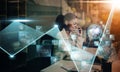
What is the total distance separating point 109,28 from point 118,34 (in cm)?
7

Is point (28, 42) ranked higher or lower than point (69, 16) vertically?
lower

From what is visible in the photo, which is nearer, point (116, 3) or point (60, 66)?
point (116, 3)

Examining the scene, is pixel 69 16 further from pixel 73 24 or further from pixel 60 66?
pixel 60 66

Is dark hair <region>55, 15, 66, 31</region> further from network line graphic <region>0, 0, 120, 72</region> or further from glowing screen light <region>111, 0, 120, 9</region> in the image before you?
glowing screen light <region>111, 0, 120, 9</region>

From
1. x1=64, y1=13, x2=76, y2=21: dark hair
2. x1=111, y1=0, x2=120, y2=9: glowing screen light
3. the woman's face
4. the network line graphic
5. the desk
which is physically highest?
x1=111, y1=0, x2=120, y2=9: glowing screen light

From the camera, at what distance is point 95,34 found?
1.42 metres

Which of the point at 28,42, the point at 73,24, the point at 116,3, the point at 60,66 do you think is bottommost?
the point at 60,66

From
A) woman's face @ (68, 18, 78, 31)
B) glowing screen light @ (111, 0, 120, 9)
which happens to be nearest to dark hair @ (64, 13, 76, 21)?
woman's face @ (68, 18, 78, 31)

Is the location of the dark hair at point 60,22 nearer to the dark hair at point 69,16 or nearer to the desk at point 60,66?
the dark hair at point 69,16

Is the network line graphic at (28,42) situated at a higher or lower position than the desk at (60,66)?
higher

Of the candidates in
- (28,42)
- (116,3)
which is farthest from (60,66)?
(116,3)

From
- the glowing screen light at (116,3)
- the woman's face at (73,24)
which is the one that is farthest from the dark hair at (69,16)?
the glowing screen light at (116,3)

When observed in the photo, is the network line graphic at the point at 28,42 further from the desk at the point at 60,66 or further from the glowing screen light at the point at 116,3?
the glowing screen light at the point at 116,3

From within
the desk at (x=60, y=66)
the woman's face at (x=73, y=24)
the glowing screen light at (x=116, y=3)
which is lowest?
the desk at (x=60, y=66)
